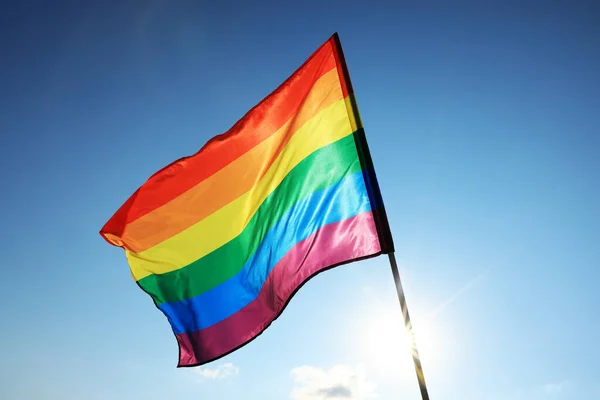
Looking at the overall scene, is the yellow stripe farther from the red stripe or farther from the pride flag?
the red stripe

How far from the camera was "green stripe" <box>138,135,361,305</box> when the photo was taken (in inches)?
262

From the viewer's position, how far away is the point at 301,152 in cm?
704

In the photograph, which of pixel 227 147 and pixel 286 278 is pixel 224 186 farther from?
pixel 286 278

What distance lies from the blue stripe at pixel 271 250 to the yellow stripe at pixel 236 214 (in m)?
0.67

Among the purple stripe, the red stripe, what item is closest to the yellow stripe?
the red stripe

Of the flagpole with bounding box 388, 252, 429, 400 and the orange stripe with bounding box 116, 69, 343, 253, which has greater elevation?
the orange stripe with bounding box 116, 69, 343, 253

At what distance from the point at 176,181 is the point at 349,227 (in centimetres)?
351

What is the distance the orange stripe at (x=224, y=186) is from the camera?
277 inches

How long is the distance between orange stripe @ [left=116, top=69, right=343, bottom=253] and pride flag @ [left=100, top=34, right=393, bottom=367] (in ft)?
0.06

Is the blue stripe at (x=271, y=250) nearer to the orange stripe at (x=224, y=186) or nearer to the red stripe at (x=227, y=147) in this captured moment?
the orange stripe at (x=224, y=186)

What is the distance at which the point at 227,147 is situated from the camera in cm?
775

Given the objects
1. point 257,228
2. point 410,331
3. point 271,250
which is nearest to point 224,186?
point 257,228

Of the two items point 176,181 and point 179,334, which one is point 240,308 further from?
point 176,181

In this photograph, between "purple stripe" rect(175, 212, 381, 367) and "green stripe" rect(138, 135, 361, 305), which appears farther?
"green stripe" rect(138, 135, 361, 305)
